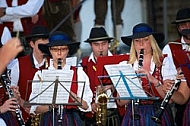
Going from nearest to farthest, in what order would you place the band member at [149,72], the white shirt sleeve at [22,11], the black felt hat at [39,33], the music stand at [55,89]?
the music stand at [55,89] < the band member at [149,72] < the black felt hat at [39,33] < the white shirt sleeve at [22,11]

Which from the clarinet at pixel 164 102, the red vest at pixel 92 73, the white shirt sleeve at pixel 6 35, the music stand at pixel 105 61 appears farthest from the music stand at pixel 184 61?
the white shirt sleeve at pixel 6 35

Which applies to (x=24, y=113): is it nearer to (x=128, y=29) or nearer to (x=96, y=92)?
(x=96, y=92)

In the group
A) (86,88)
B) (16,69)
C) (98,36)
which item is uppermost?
(98,36)

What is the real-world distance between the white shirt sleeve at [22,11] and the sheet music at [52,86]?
3005 millimetres

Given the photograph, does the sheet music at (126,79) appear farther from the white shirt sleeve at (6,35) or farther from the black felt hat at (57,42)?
the white shirt sleeve at (6,35)

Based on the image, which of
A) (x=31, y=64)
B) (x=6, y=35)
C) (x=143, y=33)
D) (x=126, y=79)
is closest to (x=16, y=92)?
(x=31, y=64)

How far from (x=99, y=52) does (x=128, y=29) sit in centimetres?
248

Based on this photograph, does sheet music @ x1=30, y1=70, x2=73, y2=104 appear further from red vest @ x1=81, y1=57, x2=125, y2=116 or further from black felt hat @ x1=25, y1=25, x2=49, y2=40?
black felt hat @ x1=25, y1=25, x2=49, y2=40

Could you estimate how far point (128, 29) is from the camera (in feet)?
37.3

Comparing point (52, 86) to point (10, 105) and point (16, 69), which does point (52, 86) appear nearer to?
point (10, 105)

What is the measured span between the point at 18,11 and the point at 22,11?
0.06 meters

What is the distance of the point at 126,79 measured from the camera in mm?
7289

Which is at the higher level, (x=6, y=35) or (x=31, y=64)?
(x=6, y=35)

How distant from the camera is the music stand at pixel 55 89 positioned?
729 centimetres
